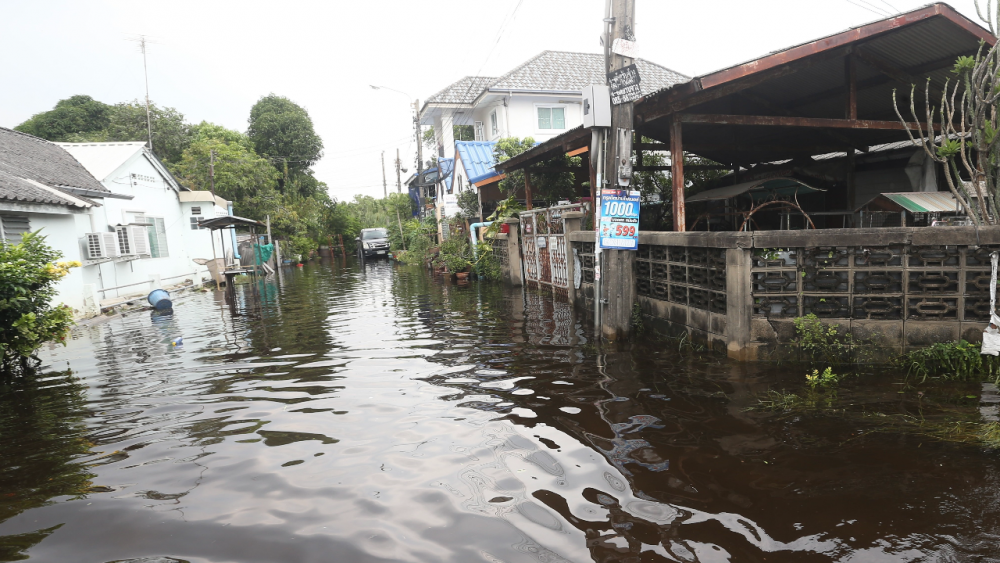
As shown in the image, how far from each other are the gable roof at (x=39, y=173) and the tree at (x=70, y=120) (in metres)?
24.5

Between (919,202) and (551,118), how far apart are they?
1927 centimetres

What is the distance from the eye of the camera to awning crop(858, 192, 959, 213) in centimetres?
1009

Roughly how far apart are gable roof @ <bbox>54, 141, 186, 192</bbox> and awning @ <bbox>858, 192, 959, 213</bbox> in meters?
21.3

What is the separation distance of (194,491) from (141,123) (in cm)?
3760

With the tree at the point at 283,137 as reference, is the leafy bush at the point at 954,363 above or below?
below

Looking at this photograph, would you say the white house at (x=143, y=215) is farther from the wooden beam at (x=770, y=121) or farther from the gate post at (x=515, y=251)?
the wooden beam at (x=770, y=121)

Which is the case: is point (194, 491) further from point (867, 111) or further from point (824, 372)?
point (867, 111)

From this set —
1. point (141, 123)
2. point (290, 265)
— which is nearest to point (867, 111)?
Answer: point (290, 265)

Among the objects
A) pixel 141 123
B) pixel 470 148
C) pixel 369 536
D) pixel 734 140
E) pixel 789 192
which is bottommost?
pixel 369 536

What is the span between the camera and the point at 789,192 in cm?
1199

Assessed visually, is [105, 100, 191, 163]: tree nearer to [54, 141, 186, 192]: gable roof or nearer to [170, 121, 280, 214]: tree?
[170, 121, 280, 214]: tree

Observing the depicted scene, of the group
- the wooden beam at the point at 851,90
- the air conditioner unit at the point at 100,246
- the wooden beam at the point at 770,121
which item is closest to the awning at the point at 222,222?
the air conditioner unit at the point at 100,246

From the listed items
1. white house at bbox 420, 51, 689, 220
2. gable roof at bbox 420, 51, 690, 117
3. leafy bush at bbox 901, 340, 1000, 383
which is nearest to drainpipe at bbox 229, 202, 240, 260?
white house at bbox 420, 51, 689, 220

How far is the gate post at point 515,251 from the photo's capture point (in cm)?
1501
